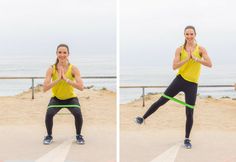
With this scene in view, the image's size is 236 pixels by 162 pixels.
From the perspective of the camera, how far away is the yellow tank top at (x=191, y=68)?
Result: 2.84 meters

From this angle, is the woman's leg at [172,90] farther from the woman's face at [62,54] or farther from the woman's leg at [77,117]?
the woman's face at [62,54]

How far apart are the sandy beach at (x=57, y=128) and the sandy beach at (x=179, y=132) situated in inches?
5.5

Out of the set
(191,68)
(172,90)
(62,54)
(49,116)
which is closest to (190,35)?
(191,68)

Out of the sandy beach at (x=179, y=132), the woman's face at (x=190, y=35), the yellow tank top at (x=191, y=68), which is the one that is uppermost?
the woman's face at (x=190, y=35)

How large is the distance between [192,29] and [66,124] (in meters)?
1.24

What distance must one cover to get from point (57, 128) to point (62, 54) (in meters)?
0.66

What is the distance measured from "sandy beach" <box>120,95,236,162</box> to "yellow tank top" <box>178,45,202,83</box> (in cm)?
27

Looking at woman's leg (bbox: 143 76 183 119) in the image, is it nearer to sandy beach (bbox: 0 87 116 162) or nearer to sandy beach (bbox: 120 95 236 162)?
sandy beach (bbox: 120 95 236 162)

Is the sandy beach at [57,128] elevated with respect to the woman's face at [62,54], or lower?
lower

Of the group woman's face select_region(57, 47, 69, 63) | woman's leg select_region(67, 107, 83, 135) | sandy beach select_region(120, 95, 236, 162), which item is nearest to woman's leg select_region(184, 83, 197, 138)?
sandy beach select_region(120, 95, 236, 162)

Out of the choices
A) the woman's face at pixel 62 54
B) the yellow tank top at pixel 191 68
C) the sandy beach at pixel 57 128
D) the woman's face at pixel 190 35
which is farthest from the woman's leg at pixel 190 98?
the woman's face at pixel 62 54

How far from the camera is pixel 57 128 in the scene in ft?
10.4

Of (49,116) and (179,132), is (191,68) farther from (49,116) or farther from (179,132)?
(49,116)

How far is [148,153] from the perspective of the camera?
272 cm
